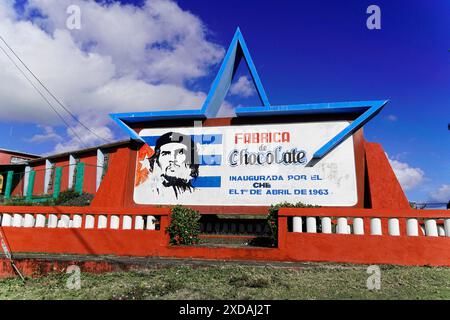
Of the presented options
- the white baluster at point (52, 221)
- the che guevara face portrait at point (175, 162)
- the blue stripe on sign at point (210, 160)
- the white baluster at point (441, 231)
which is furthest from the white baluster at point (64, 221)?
the white baluster at point (441, 231)

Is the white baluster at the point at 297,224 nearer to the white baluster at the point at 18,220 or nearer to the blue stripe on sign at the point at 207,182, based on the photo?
the blue stripe on sign at the point at 207,182

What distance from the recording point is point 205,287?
210 inches

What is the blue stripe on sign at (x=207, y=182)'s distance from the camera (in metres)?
9.99

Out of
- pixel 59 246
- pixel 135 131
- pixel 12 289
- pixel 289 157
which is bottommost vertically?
pixel 12 289

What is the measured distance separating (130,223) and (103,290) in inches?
121

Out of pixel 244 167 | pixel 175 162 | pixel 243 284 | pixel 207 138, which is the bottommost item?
pixel 243 284

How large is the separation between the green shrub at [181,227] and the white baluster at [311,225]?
2875mm

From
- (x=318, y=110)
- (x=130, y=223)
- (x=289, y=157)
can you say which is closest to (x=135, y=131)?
(x=130, y=223)

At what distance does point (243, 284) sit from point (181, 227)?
3078 millimetres

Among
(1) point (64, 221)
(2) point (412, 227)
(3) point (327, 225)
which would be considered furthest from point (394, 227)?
(1) point (64, 221)

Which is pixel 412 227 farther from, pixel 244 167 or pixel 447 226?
pixel 244 167

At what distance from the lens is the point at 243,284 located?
17.9ft

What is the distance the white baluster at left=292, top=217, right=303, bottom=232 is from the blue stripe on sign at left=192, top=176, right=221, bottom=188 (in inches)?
122

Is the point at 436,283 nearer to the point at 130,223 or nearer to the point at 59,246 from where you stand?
the point at 130,223
